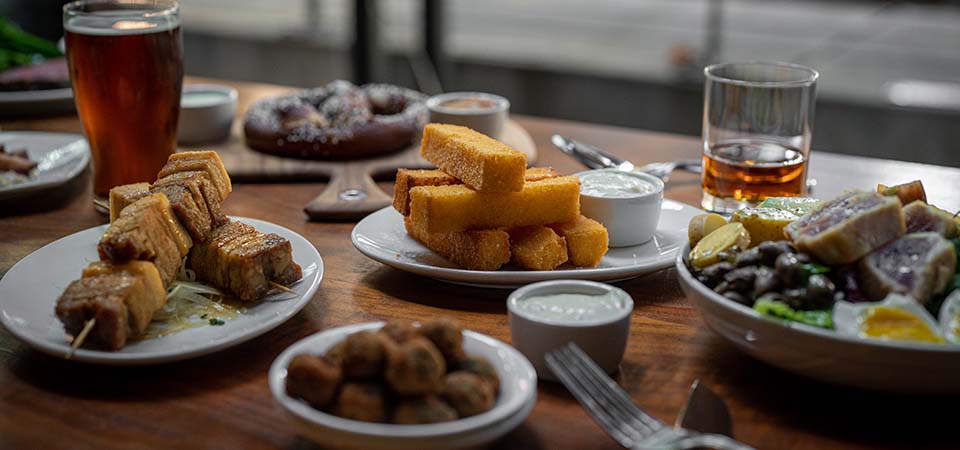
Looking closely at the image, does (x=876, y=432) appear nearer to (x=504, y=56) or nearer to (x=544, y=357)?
(x=544, y=357)

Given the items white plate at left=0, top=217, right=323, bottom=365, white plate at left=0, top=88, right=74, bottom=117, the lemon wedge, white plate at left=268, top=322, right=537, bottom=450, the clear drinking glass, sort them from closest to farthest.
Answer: white plate at left=268, top=322, right=537, bottom=450, white plate at left=0, top=217, right=323, bottom=365, the lemon wedge, the clear drinking glass, white plate at left=0, top=88, right=74, bottom=117

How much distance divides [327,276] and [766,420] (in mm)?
927

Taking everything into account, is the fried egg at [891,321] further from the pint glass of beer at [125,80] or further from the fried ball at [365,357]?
the pint glass of beer at [125,80]

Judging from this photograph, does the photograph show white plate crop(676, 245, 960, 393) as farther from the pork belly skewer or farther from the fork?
the pork belly skewer

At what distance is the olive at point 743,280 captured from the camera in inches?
57.0

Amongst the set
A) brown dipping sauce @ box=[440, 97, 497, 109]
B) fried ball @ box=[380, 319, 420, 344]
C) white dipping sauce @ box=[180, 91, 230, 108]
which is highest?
brown dipping sauce @ box=[440, 97, 497, 109]

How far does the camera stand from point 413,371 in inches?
46.9

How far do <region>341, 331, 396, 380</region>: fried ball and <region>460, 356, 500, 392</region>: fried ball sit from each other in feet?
0.35

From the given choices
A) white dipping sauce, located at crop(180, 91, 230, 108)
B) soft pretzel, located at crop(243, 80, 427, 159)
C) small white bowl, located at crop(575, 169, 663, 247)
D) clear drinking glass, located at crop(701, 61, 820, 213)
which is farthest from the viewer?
white dipping sauce, located at crop(180, 91, 230, 108)

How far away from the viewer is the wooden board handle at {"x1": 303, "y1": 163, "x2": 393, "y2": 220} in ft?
7.47

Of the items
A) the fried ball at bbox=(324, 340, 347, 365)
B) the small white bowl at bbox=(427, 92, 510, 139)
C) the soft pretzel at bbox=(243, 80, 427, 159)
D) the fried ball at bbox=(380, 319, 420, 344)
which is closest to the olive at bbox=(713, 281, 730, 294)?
the fried ball at bbox=(380, 319, 420, 344)

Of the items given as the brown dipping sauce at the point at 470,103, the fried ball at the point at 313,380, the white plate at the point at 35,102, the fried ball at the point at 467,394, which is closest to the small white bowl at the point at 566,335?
the fried ball at the point at 467,394

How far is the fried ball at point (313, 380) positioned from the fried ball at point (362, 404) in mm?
18

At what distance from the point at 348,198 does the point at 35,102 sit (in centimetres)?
143
